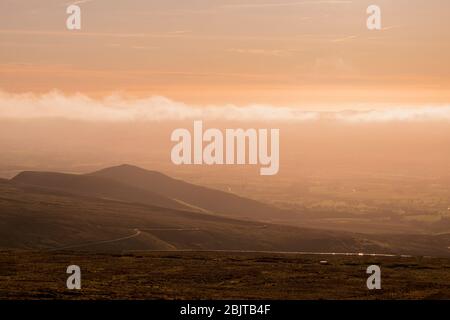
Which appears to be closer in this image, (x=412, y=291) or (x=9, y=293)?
(x=9, y=293)

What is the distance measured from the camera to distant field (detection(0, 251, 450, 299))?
3440 inches

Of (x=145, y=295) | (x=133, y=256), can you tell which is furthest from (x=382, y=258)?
(x=145, y=295)

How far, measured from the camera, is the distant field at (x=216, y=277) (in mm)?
87375

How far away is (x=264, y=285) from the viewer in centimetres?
9800

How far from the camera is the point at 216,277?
106812 millimetres

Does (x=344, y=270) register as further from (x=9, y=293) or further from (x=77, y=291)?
(x=9, y=293)

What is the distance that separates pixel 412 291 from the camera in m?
92.1

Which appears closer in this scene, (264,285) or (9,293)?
(9,293)

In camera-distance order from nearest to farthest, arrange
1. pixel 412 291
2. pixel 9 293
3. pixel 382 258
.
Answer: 1. pixel 9 293
2. pixel 412 291
3. pixel 382 258
